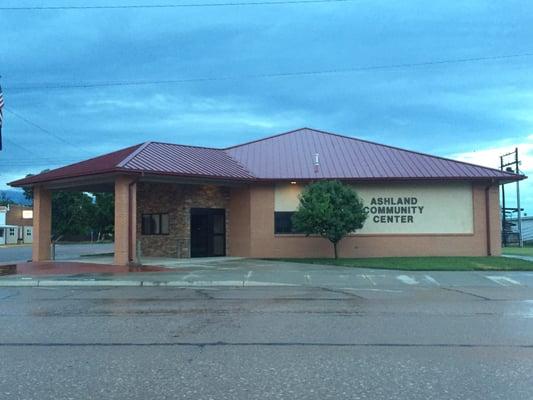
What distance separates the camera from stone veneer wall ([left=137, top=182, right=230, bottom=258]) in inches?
1056

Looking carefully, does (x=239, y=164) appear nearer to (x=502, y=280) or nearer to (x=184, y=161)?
(x=184, y=161)

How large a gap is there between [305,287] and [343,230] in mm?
8070

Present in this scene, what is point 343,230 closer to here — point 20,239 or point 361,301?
point 361,301

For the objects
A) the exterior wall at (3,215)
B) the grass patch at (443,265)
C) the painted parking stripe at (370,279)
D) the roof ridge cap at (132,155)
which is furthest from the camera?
the exterior wall at (3,215)

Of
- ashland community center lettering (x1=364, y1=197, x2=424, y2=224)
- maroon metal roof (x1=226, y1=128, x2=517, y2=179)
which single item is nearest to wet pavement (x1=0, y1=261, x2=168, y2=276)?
maroon metal roof (x1=226, y1=128, x2=517, y2=179)

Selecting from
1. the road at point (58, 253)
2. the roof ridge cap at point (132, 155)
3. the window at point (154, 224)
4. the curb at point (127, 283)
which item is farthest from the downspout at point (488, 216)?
the road at point (58, 253)

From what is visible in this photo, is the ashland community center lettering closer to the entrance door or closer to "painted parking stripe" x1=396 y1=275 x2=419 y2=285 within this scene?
the entrance door

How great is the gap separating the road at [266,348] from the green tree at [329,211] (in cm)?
1046

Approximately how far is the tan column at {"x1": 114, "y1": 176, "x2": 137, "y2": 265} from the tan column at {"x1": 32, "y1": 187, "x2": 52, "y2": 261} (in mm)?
6111

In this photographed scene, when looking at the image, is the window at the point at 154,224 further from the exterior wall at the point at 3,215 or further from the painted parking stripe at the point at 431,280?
the exterior wall at the point at 3,215

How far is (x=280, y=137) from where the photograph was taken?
3184 cm

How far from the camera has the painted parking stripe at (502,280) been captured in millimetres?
16984

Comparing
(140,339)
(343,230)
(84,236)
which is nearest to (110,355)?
(140,339)

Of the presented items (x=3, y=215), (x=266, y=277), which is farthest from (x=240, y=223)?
(x=3, y=215)
